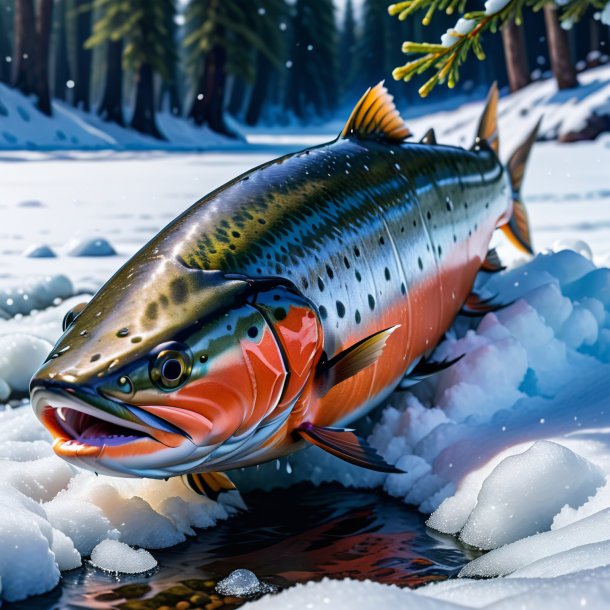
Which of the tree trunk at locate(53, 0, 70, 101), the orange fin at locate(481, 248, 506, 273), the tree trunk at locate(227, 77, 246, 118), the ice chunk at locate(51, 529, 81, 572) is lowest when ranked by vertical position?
the tree trunk at locate(227, 77, 246, 118)

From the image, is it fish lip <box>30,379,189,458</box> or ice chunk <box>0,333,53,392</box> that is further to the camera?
ice chunk <box>0,333,53,392</box>

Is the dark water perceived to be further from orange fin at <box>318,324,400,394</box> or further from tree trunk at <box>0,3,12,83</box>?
tree trunk at <box>0,3,12,83</box>

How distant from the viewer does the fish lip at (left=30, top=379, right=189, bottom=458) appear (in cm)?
276

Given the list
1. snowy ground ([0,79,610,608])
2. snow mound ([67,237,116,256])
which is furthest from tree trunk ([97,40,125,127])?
snowy ground ([0,79,610,608])

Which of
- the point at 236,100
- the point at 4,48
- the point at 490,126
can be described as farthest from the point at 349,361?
the point at 236,100

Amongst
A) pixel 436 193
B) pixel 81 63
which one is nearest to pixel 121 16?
pixel 81 63

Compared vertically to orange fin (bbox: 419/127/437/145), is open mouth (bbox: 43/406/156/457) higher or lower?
lower

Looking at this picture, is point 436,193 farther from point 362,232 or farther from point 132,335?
point 132,335

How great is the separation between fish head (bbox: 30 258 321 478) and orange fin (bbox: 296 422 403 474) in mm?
265

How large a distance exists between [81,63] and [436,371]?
3494 cm

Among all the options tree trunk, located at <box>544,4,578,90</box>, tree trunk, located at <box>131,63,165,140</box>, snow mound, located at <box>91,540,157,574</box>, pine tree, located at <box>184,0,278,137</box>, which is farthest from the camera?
pine tree, located at <box>184,0,278,137</box>

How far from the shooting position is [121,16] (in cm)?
3334

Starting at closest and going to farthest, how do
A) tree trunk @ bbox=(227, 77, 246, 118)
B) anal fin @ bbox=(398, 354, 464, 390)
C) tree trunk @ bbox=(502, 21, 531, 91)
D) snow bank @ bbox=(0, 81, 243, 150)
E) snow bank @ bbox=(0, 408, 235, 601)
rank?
snow bank @ bbox=(0, 408, 235, 601) → anal fin @ bbox=(398, 354, 464, 390) → tree trunk @ bbox=(502, 21, 531, 91) → snow bank @ bbox=(0, 81, 243, 150) → tree trunk @ bbox=(227, 77, 246, 118)

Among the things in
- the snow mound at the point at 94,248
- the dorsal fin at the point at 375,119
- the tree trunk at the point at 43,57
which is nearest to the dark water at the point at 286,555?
the dorsal fin at the point at 375,119
